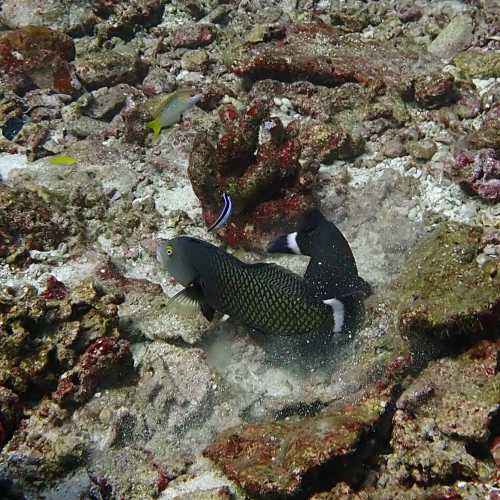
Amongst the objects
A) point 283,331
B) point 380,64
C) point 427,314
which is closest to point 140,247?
point 283,331

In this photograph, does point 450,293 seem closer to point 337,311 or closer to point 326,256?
point 337,311

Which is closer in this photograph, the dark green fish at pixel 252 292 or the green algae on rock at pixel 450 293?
the green algae on rock at pixel 450 293

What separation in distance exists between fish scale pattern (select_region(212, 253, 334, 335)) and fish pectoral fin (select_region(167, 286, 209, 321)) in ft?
0.73

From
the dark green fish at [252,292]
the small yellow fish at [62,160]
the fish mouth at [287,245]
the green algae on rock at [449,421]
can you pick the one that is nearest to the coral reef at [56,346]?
the dark green fish at [252,292]

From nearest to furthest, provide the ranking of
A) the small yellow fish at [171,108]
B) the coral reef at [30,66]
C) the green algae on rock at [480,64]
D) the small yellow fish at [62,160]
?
1. the small yellow fish at [171,108]
2. the small yellow fish at [62,160]
3. the green algae on rock at [480,64]
4. the coral reef at [30,66]

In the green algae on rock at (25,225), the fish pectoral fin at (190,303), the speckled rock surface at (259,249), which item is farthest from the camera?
the green algae on rock at (25,225)

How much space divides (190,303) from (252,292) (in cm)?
67

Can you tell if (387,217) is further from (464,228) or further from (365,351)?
(365,351)

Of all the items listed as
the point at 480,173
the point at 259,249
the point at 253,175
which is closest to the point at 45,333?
the point at 259,249

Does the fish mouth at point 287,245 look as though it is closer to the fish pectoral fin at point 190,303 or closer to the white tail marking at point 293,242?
the white tail marking at point 293,242

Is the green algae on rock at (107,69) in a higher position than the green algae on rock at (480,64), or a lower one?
lower

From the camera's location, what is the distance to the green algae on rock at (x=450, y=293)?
3.39 metres

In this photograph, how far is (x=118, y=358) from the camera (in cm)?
405

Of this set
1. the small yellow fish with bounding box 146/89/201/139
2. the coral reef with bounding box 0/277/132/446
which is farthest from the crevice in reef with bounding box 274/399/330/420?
the small yellow fish with bounding box 146/89/201/139
